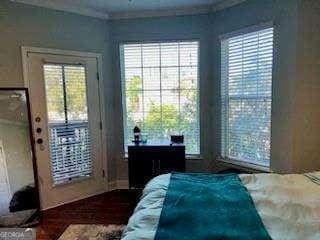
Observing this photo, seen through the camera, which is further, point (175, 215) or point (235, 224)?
point (175, 215)

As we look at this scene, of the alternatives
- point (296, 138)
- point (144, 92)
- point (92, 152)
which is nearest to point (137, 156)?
point (92, 152)

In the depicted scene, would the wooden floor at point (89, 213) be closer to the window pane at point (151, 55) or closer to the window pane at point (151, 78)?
the window pane at point (151, 78)

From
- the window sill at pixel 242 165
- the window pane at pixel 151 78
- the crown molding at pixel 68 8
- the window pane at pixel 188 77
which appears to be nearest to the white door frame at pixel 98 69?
the crown molding at pixel 68 8

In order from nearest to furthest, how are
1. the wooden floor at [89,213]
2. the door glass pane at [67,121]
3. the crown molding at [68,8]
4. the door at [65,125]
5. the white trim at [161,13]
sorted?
the wooden floor at [89,213]
the crown molding at [68,8]
the door at [65,125]
the door glass pane at [67,121]
the white trim at [161,13]

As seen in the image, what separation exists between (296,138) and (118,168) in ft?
8.43

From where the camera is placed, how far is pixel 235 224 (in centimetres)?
146

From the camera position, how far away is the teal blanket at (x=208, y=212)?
1.36 metres

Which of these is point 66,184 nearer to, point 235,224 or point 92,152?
point 92,152

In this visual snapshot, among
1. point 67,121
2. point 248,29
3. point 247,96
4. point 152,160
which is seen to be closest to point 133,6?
point 248,29

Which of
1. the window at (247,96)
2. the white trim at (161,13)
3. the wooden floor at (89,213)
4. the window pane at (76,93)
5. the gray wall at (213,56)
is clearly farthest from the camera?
the white trim at (161,13)

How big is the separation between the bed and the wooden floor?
1.40m

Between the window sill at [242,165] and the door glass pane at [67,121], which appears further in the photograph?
the door glass pane at [67,121]

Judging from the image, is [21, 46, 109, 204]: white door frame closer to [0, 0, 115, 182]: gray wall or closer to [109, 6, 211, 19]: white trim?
[0, 0, 115, 182]: gray wall

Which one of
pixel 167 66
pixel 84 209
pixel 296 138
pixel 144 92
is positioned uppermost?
pixel 167 66
